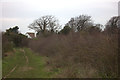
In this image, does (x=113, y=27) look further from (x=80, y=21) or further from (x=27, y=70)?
(x=80, y=21)

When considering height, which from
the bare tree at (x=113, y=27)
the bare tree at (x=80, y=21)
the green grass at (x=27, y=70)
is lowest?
the green grass at (x=27, y=70)

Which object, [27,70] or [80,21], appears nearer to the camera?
[27,70]

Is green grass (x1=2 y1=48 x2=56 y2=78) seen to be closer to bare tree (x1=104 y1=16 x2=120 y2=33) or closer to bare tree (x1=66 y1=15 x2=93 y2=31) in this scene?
bare tree (x1=104 y1=16 x2=120 y2=33)

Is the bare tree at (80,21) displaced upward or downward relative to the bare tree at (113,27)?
upward

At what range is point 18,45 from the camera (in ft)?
63.1

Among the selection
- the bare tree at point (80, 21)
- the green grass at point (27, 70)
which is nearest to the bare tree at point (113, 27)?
the green grass at point (27, 70)

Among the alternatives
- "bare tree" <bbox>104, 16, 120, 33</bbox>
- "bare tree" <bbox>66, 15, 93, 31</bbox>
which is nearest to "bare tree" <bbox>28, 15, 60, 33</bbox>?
"bare tree" <bbox>66, 15, 93, 31</bbox>

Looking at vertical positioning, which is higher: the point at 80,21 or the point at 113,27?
the point at 80,21

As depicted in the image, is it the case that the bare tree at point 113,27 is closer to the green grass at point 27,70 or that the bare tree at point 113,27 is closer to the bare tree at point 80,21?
the green grass at point 27,70

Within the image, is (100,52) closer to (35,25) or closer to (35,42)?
(35,42)

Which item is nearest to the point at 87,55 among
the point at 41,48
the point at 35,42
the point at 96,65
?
the point at 96,65

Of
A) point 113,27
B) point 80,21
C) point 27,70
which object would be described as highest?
point 80,21

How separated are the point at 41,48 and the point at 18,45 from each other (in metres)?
3.10

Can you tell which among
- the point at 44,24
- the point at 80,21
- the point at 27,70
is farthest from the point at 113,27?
the point at 44,24
